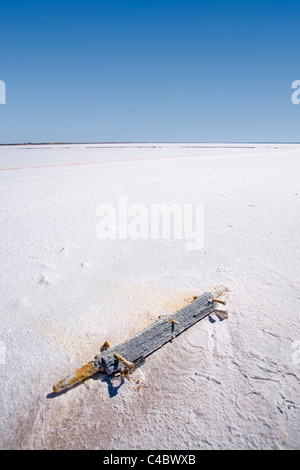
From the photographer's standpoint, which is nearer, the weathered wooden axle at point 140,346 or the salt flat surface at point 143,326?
the salt flat surface at point 143,326

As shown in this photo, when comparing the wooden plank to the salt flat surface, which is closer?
the salt flat surface

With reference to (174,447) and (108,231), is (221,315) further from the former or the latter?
(108,231)

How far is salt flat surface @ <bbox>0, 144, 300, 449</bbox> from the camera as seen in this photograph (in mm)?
1718

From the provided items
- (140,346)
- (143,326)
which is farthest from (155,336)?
(143,326)

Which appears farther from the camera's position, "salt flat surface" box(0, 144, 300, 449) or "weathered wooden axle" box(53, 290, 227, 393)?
"weathered wooden axle" box(53, 290, 227, 393)

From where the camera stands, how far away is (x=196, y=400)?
1888 millimetres

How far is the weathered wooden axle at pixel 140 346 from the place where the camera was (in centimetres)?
195

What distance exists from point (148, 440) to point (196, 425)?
0.32 metres

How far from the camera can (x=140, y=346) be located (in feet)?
7.02

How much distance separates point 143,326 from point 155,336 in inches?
13.0

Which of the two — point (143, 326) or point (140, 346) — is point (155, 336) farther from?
point (143, 326)

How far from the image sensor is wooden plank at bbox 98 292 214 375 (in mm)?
1988

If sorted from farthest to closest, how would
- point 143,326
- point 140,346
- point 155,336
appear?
point 143,326 → point 155,336 → point 140,346

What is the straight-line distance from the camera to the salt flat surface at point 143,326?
1.72 metres
